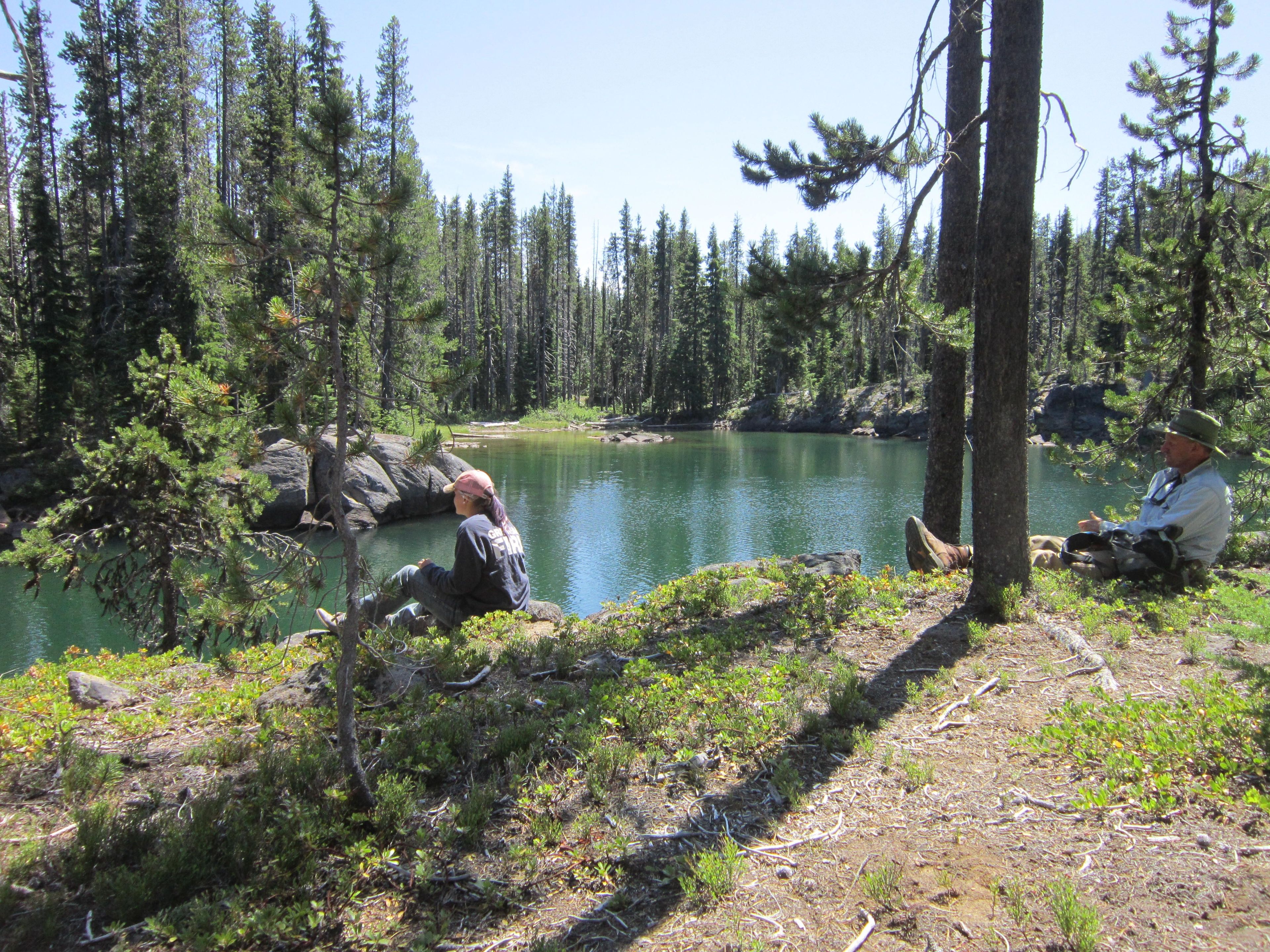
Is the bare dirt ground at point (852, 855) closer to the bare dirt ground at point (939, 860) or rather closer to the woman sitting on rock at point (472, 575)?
the bare dirt ground at point (939, 860)

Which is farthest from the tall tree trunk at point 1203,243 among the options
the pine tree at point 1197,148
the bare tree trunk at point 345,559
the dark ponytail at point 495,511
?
the bare tree trunk at point 345,559

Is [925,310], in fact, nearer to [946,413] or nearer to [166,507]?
[946,413]

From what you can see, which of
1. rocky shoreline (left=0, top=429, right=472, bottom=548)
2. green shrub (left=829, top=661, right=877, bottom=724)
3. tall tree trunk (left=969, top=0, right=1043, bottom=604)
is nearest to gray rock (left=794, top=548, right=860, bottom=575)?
tall tree trunk (left=969, top=0, right=1043, bottom=604)

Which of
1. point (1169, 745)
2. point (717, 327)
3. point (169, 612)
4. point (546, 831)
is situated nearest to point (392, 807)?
point (546, 831)

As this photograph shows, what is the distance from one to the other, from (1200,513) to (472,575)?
18.1 feet

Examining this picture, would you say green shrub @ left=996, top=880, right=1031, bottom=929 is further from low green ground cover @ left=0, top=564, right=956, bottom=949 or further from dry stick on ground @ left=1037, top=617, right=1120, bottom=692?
dry stick on ground @ left=1037, top=617, right=1120, bottom=692

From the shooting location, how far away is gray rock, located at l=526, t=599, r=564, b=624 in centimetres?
625

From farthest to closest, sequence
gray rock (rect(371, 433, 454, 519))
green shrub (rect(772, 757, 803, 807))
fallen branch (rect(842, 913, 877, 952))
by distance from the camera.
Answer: gray rock (rect(371, 433, 454, 519)) → green shrub (rect(772, 757, 803, 807)) → fallen branch (rect(842, 913, 877, 952))

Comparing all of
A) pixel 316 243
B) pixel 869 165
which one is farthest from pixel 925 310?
pixel 316 243

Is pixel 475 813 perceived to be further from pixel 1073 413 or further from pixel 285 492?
pixel 1073 413

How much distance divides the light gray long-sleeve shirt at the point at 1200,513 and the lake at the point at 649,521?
8.12 m

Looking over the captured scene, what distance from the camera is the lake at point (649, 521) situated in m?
12.8

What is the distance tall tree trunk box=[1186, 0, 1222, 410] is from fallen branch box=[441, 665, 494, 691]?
8.28 m

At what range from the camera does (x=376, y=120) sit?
3008cm
